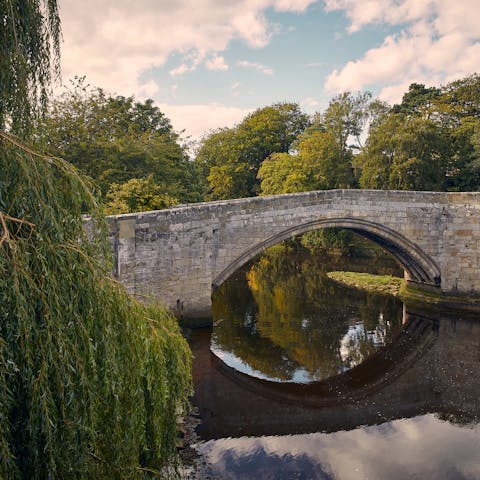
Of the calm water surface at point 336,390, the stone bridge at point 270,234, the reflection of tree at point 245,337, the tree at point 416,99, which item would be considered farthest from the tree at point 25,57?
the tree at point 416,99

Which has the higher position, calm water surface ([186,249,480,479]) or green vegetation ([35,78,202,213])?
green vegetation ([35,78,202,213])

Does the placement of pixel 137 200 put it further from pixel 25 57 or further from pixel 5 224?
pixel 5 224

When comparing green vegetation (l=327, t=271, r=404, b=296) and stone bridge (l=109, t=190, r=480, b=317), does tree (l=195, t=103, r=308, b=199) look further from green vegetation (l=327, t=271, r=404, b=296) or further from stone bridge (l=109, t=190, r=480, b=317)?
stone bridge (l=109, t=190, r=480, b=317)

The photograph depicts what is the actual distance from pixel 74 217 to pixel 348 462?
6041 mm

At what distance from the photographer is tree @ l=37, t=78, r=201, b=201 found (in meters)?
16.1

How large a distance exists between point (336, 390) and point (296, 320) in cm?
451

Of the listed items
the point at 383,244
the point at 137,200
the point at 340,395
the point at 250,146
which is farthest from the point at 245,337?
the point at 250,146

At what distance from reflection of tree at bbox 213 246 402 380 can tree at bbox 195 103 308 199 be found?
10674 mm

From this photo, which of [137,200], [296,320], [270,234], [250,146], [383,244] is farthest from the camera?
[250,146]

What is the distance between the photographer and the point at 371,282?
62.3ft

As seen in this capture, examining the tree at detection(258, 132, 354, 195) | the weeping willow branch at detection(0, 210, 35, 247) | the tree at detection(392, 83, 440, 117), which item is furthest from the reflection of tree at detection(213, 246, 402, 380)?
the tree at detection(392, 83, 440, 117)

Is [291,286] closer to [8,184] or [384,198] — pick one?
[384,198]

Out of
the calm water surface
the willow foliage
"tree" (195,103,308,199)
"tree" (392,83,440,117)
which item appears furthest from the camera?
"tree" (195,103,308,199)

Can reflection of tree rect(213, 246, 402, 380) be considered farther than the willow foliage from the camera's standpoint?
Yes
